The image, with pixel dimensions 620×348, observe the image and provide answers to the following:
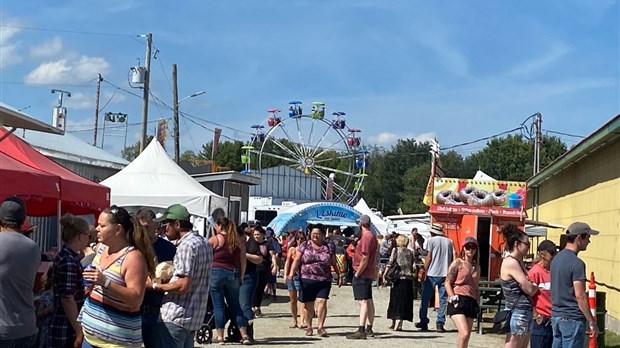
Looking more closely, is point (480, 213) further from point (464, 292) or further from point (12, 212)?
point (12, 212)

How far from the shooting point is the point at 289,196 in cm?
6494

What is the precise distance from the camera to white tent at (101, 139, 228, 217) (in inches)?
636

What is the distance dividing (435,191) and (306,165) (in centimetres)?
4090

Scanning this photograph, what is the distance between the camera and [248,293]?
40.6 ft

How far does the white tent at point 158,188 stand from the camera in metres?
16.2

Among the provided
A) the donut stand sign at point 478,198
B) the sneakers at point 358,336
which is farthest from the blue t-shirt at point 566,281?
the donut stand sign at point 478,198

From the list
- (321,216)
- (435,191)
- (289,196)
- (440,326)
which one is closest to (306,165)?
(289,196)

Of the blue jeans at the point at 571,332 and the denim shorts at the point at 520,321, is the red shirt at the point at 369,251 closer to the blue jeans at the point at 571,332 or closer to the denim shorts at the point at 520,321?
the denim shorts at the point at 520,321

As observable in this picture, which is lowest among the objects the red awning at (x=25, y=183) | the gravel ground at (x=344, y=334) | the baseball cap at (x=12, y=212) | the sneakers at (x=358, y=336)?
the gravel ground at (x=344, y=334)

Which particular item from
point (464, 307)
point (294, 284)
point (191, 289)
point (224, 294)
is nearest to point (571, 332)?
point (464, 307)

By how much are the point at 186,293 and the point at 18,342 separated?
4.33 ft

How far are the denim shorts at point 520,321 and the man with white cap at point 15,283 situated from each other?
15.5 ft

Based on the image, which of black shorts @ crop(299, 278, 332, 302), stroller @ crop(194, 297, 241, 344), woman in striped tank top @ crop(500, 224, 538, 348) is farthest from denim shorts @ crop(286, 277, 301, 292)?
woman in striped tank top @ crop(500, 224, 538, 348)

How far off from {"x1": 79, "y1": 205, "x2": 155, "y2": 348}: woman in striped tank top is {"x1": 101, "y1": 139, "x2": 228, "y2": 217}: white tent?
10.7m
